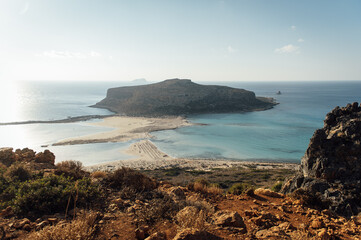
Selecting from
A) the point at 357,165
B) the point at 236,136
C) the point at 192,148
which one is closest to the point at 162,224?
the point at 357,165

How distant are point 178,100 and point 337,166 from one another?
79.4 meters

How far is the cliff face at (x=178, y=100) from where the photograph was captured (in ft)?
272

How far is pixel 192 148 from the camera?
4100 centimetres

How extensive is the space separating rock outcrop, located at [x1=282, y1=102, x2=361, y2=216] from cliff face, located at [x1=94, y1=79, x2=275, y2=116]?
223 feet

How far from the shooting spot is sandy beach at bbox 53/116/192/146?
45.1m

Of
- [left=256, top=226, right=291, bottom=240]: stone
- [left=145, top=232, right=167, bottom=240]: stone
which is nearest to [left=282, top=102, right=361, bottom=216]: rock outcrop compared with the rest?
[left=256, top=226, right=291, bottom=240]: stone

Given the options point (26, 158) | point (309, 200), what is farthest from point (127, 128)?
point (309, 200)

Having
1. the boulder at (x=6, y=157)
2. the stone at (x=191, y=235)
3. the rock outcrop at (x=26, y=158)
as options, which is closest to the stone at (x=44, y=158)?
the rock outcrop at (x=26, y=158)

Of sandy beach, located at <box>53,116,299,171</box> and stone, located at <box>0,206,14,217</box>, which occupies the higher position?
stone, located at <box>0,206,14,217</box>

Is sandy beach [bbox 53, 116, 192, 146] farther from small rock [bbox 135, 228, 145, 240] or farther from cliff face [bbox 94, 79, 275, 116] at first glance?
small rock [bbox 135, 228, 145, 240]

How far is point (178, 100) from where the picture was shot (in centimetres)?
8769

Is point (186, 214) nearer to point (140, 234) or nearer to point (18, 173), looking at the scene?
point (140, 234)

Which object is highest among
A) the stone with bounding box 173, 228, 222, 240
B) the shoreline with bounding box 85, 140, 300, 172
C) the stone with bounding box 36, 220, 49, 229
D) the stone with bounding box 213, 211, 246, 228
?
the stone with bounding box 173, 228, 222, 240

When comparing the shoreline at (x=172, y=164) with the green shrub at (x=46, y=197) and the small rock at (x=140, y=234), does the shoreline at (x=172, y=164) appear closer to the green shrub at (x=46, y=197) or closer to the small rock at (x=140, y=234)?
the green shrub at (x=46, y=197)
